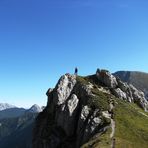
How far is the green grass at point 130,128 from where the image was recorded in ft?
314

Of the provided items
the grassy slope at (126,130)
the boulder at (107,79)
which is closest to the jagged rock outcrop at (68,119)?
the grassy slope at (126,130)

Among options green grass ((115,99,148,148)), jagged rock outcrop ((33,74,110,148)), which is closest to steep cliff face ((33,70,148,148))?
jagged rock outcrop ((33,74,110,148))

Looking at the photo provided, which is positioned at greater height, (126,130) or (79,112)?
(79,112)

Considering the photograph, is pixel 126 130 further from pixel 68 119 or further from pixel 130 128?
pixel 68 119

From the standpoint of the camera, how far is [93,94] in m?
132

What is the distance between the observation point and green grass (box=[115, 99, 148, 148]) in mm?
95688

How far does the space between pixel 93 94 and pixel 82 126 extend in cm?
1812

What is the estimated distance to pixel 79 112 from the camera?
128375 mm

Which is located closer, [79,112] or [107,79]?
[79,112]

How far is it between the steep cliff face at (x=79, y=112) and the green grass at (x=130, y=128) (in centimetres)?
244

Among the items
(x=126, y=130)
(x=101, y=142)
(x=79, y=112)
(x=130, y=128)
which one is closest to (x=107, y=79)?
(x=79, y=112)

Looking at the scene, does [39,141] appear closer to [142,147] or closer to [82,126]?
[82,126]

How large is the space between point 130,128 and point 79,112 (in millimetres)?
25347

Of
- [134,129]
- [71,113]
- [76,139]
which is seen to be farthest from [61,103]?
[134,129]
